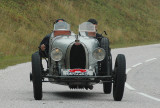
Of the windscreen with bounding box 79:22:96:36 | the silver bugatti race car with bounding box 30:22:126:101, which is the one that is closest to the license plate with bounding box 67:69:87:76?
the silver bugatti race car with bounding box 30:22:126:101

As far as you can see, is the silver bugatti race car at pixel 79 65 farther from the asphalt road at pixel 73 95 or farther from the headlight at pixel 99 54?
the asphalt road at pixel 73 95

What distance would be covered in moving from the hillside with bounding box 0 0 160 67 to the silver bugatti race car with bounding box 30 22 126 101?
10.7m

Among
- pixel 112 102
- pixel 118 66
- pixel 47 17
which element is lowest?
pixel 112 102

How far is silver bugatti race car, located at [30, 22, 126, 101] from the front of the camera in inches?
398

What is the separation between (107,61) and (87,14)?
116ft

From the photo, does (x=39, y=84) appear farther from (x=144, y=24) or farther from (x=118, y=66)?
(x=144, y=24)

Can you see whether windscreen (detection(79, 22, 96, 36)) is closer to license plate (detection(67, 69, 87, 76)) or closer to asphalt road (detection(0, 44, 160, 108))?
asphalt road (detection(0, 44, 160, 108))

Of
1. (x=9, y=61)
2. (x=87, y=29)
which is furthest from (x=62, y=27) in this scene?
(x=9, y=61)

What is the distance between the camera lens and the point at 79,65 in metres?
10.6

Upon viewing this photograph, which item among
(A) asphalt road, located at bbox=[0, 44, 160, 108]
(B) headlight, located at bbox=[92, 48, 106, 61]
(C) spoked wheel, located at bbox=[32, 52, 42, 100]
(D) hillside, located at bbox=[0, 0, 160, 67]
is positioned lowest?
(A) asphalt road, located at bbox=[0, 44, 160, 108]

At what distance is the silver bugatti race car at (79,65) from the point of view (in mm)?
10109

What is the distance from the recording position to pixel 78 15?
143 feet

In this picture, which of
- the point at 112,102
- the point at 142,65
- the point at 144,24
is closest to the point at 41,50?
the point at 112,102

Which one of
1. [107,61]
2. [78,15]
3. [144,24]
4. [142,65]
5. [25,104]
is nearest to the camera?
[25,104]
